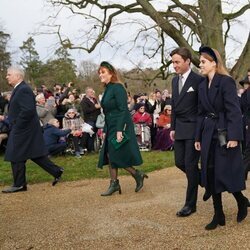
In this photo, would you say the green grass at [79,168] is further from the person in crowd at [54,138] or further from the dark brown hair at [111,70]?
the dark brown hair at [111,70]

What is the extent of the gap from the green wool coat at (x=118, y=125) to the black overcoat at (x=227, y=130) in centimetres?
191

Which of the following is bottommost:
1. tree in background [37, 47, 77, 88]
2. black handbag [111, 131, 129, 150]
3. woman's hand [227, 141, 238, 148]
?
black handbag [111, 131, 129, 150]

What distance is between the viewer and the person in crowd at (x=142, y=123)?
12.5 metres

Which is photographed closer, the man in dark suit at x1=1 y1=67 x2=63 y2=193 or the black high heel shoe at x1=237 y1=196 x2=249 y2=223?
the black high heel shoe at x1=237 y1=196 x2=249 y2=223

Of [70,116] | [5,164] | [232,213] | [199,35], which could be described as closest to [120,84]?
[232,213]

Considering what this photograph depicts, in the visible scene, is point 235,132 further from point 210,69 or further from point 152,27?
point 152,27

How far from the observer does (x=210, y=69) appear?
4.91 meters

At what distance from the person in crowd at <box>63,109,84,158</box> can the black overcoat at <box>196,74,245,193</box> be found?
6718 mm

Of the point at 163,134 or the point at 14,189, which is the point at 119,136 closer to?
the point at 14,189

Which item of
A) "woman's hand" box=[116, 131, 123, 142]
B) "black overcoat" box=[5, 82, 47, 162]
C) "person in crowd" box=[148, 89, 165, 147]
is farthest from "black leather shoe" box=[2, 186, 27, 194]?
"person in crowd" box=[148, 89, 165, 147]

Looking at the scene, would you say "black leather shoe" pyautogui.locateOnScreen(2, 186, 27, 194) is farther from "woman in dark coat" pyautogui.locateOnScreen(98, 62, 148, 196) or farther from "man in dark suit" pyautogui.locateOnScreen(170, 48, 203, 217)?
"man in dark suit" pyautogui.locateOnScreen(170, 48, 203, 217)

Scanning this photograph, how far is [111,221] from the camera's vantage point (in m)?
5.29

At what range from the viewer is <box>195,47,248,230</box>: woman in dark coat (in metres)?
4.73

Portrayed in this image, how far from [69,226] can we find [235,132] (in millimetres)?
2094
